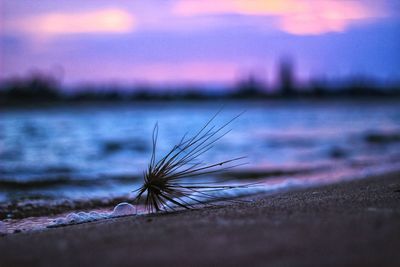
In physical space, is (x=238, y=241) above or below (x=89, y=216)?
below

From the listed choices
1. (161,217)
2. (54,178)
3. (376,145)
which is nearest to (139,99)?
(376,145)

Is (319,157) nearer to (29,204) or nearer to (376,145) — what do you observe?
(376,145)

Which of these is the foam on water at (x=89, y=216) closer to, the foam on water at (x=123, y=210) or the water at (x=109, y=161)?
the foam on water at (x=123, y=210)

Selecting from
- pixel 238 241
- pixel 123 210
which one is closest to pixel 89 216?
pixel 123 210

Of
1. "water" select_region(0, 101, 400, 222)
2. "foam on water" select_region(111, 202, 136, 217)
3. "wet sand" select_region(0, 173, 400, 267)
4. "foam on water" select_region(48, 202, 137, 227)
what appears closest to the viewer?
"wet sand" select_region(0, 173, 400, 267)

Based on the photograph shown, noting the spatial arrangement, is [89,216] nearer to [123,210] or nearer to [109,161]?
[123,210]

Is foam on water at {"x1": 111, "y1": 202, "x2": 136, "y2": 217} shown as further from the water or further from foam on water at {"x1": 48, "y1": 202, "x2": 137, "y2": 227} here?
the water

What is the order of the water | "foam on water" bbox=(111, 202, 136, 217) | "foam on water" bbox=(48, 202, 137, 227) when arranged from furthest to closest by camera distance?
the water → "foam on water" bbox=(111, 202, 136, 217) → "foam on water" bbox=(48, 202, 137, 227)

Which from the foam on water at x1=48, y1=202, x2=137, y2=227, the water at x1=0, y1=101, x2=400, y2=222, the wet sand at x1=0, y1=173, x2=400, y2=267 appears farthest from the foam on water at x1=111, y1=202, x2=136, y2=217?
the water at x1=0, y1=101, x2=400, y2=222

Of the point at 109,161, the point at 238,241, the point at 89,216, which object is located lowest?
the point at 238,241
